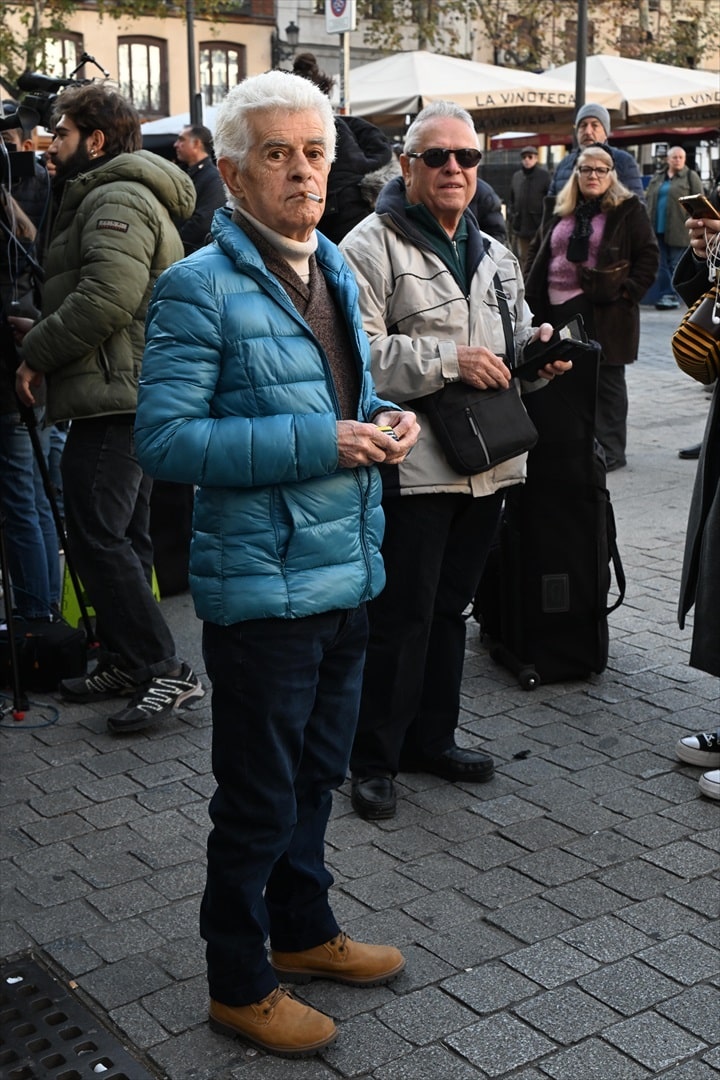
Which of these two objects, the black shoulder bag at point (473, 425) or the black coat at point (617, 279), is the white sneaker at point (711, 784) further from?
the black coat at point (617, 279)

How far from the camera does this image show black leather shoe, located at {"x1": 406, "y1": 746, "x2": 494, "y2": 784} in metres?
4.58

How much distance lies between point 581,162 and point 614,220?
0.41m

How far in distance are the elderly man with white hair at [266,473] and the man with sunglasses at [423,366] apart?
39.1 inches

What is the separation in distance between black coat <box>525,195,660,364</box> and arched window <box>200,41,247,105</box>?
34757 mm

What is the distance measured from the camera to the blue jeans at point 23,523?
231 inches

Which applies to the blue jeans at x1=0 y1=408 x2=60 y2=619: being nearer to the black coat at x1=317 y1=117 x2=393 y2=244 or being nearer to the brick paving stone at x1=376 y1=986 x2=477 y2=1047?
the black coat at x1=317 y1=117 x2=393 y2=244

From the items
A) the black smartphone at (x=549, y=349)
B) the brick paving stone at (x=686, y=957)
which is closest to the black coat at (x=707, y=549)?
the black smartphone at (x=549, y=349)

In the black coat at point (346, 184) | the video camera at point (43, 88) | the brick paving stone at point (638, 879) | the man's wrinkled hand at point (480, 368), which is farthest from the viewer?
the black coat at point (346, 184)

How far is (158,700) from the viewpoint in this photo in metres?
5.14

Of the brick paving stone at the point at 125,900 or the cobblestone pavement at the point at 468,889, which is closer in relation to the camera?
the cobblestone pavement at the point at 468,889

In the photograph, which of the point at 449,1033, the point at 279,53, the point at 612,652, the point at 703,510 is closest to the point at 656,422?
the point at 612,652

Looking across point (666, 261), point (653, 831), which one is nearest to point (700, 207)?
point (653, 831)

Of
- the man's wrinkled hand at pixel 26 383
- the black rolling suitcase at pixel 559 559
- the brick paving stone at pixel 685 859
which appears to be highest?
the man's wrinkled hand at pixel 26 383

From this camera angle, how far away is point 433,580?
4.33 m
